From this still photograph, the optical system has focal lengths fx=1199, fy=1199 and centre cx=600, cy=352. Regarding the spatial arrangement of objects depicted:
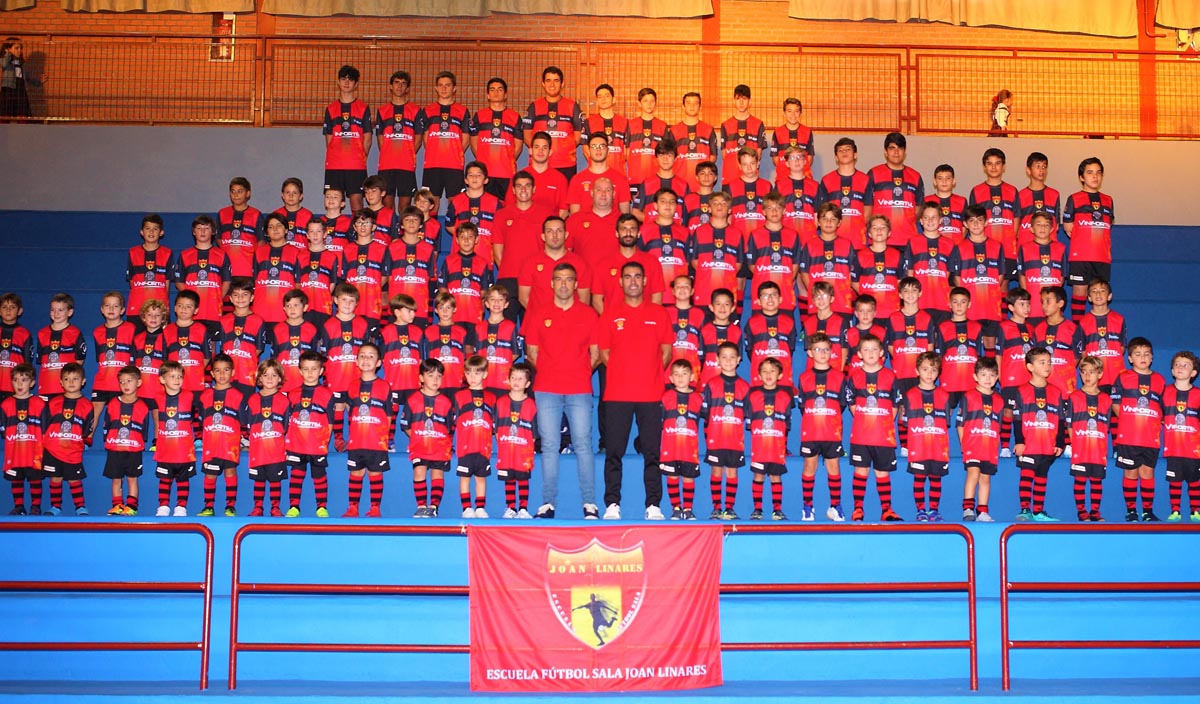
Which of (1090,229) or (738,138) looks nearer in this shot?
(1090,229)

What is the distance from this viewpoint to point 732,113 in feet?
54.8

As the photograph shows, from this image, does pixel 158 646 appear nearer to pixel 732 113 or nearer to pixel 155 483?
pixel 155 483

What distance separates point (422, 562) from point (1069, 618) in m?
4.51

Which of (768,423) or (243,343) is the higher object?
(243,343)

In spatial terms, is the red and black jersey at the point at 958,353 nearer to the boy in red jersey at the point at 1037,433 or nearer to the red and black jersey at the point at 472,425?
the boy in red jersey at the point at 1037,433

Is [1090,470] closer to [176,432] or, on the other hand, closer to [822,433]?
[822,433]

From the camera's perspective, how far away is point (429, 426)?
9.53 m

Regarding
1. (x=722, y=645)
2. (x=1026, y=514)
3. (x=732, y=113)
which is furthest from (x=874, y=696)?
(x=732, y=113)

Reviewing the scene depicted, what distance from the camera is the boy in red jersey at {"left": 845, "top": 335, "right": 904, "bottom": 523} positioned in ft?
31.4

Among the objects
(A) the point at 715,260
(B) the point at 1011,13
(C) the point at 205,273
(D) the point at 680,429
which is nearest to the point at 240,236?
(C) the point at 205,273

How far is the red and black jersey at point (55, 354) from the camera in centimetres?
1048

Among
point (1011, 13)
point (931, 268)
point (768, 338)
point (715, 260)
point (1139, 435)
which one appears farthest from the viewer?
point (1011, 13)

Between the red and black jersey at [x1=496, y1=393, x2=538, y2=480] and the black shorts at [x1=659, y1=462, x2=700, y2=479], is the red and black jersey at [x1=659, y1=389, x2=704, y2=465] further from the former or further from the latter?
the red and black jersey at [x1=496, y1=393, x2=538, y2=480]

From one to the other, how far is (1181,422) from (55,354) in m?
9.57
